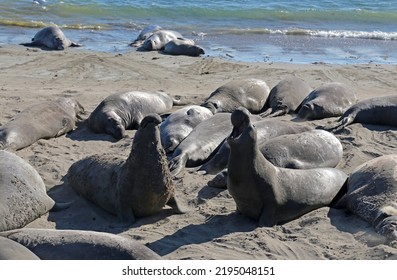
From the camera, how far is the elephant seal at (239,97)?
9.80m

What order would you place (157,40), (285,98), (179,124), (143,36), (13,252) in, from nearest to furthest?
(13,252) < (179,124) < (285,98) < (157,40) < (143,36)

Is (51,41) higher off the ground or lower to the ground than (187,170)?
lower

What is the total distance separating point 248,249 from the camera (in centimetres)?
566

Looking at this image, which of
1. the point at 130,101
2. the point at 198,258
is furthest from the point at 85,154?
the point at 198,258

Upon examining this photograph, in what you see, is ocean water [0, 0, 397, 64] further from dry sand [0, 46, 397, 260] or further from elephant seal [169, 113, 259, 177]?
elephant seal [169, 113, 259, 177]

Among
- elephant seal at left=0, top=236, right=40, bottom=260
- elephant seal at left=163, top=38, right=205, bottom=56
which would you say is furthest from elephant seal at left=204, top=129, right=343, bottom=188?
elephant seal at left=163, top=38, right=205, bottom=56

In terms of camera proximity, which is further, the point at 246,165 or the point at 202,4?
the point at 202,4

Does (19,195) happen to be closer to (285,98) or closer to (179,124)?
(179,124)

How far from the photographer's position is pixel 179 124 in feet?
28.1

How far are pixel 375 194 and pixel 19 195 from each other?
310 cm

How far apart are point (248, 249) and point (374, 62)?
10.4 m

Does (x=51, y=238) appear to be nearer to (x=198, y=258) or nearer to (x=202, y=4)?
(x=198, y=258)

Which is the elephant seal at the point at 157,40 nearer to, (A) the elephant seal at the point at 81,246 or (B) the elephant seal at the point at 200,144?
(B) the elephant seal at the point at 200,144

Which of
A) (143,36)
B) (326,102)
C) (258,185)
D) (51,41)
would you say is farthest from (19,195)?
(143,36)
